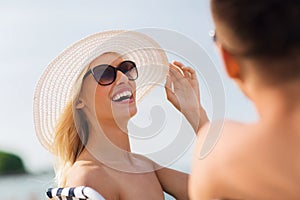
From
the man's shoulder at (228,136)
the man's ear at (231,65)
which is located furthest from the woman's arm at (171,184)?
the man's ear at (231,65)

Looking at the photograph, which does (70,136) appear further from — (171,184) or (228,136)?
(228,136)

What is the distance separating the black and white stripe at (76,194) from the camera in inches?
111

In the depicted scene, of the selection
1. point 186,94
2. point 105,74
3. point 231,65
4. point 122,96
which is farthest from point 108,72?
point 231,65

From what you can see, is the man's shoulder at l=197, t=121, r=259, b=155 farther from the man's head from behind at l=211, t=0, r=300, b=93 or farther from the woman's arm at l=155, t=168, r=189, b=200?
the woman's arm at l=155, t=168, r=189, b=200

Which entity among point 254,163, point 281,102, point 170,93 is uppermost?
point 281,102

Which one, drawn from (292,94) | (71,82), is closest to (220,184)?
(292,94)

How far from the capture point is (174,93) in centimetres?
278

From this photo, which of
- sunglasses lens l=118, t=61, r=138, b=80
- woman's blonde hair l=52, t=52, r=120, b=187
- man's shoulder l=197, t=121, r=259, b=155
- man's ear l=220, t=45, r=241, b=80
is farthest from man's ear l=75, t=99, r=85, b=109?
man's ear l=220, t=45, r=241, b=80


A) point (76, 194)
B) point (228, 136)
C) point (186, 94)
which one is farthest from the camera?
point (76, 194)

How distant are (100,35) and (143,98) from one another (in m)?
0.37

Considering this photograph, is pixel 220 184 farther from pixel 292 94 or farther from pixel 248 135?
pixel 292 94

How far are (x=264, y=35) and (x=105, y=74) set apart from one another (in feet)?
5.62

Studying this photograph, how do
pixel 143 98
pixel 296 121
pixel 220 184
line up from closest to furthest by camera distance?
Answer: pixel 296 121 → pixel 220 184 → pixel 143 98

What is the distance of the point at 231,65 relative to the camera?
150 centimetres
